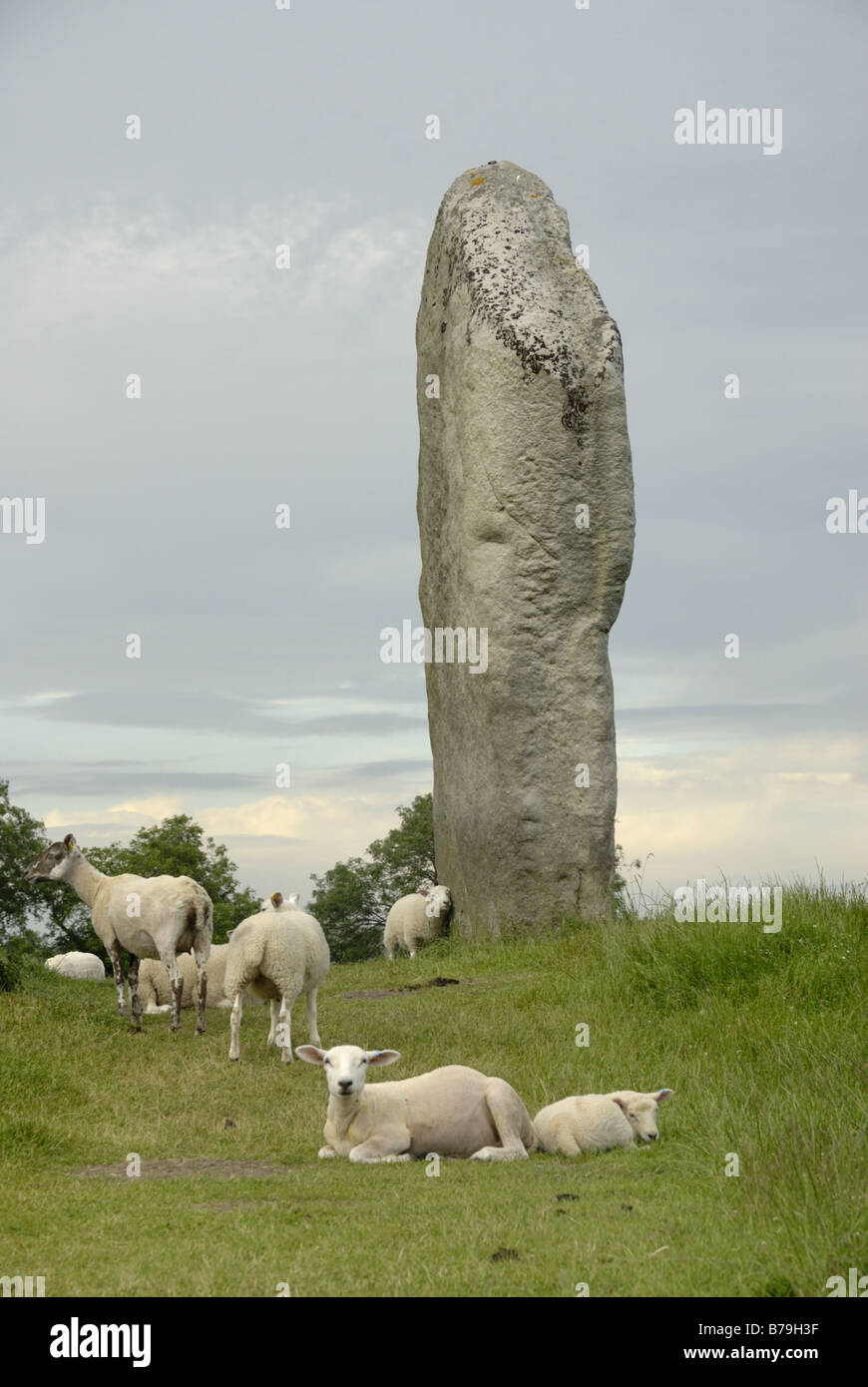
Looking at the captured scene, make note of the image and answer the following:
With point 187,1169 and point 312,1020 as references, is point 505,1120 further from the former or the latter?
point 312,1020

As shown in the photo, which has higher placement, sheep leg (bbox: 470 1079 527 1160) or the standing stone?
the standing stone

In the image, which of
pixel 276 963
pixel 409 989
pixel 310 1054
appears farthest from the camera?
pixel 409 989

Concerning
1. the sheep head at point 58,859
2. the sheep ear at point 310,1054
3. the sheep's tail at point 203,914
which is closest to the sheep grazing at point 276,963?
the sheep's tail at point 203,914

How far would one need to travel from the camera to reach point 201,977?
1335 centimetres

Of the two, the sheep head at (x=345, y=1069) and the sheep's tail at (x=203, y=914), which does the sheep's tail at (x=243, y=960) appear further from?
the sheep head at (x=345, y=1069)

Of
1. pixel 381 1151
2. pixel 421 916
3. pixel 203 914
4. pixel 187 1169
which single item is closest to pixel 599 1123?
pixel 381 1151

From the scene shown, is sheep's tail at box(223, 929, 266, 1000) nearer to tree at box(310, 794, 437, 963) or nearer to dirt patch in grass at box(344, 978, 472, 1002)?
dirt patch in grass at box(344, 978, 472, 1002)

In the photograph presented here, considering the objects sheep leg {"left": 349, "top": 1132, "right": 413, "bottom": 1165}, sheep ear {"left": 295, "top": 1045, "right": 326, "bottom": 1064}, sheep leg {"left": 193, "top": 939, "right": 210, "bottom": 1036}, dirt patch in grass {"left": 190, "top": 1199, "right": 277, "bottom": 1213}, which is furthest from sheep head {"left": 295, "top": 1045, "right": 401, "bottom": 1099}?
sheep leg {"left": 193, "top": 939, "right": 210, "bottom": 1036}

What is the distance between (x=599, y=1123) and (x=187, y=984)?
7645 mm

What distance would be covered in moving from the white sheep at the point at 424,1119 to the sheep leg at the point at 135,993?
212 inches

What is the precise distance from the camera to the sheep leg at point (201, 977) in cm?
1324

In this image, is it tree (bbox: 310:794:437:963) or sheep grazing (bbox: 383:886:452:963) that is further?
tree (bbox: 310:794:437:963)

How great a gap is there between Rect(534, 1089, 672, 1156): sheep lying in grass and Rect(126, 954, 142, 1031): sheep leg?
597 cm

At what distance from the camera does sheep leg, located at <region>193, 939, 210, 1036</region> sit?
43.4ft
